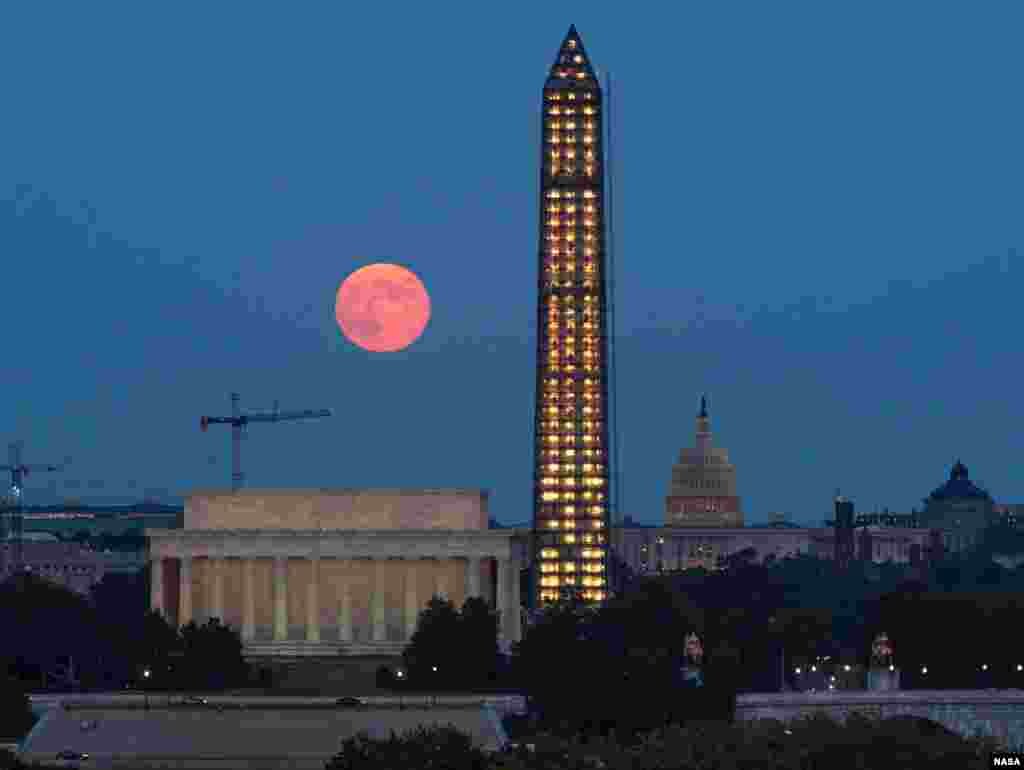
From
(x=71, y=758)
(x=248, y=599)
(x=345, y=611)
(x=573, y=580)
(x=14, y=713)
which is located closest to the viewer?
(x=71, y=758)

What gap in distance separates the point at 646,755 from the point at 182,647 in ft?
168

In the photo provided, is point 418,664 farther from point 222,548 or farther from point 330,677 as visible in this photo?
point 222,548

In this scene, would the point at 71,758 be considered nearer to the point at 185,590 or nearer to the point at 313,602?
the point at 313,602

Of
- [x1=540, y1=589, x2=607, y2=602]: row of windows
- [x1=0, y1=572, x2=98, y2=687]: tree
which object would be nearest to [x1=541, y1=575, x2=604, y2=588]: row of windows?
[x1=540, y1=589, x2=607, y2=602]: row of windows

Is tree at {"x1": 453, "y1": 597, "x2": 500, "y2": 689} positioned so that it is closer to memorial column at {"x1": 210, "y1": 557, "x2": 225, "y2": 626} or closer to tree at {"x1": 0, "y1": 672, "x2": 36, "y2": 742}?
memorial column at {"x1": 210, "y1": 557, "x2": 225, "y2": 626}

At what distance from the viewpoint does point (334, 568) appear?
178250 mm

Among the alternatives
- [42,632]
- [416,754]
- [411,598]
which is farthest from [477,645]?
[416,754]

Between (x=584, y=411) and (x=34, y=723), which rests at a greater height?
(x=584, y=411)

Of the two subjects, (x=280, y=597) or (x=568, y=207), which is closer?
(x=280, y=597)

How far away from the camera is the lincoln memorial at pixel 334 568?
177375mm

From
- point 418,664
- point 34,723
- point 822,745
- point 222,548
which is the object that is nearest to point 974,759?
point 822,745

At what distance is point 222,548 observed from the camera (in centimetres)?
17812

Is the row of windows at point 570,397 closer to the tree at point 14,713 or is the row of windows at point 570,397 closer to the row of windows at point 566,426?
the row of windows at point 566,426

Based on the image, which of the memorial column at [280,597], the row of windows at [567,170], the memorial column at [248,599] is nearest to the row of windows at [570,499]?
the row of windows at [567,170]
